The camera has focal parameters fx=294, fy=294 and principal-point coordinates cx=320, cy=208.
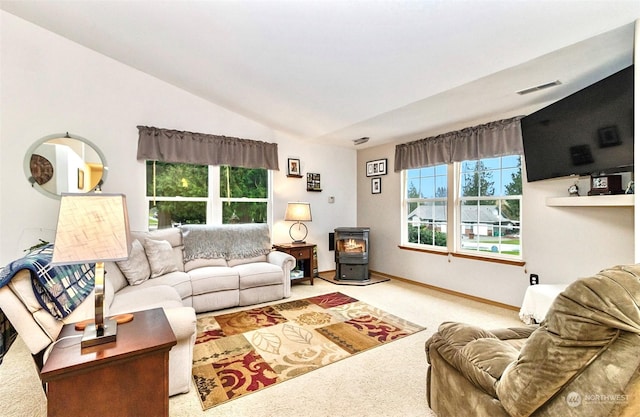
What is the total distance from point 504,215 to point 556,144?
1.15 meters

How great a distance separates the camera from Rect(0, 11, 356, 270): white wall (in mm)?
3016

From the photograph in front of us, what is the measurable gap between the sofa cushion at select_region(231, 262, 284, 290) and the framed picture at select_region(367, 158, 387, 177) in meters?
2.58

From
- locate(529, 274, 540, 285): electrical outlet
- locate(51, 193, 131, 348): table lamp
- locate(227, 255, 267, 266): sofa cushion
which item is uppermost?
locate(51, 193, 131, 348): table lamp

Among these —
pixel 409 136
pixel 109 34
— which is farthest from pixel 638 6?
pixel 109 34

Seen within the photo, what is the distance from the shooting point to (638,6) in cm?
165

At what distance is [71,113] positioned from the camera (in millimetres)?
3328

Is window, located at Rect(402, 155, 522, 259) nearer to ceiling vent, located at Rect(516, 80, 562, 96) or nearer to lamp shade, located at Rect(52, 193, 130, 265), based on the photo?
ceiling vent, located at Rect(516, 80, 562, 96)

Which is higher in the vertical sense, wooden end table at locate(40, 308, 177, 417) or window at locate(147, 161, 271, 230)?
window at locate(147, 161, 271, 230)

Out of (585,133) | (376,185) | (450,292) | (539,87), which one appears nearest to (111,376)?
(585,133)

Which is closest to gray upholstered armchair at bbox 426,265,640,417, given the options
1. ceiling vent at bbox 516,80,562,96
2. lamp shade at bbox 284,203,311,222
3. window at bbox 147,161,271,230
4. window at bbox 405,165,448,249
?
ceiling vent at bbox 516,80,562,96

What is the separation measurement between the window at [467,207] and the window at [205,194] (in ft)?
7.98

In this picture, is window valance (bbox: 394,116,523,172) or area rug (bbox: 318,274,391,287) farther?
area rug (bbox: 318,274,391,287)

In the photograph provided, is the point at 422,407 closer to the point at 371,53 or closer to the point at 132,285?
the point at 371,53

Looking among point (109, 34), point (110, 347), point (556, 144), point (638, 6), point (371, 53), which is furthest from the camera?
point (109, 34)
